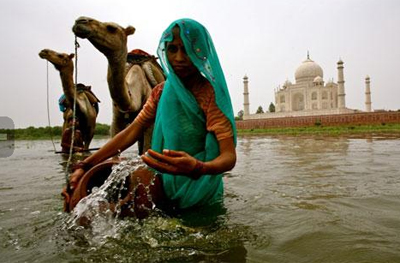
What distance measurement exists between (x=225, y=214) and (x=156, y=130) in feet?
2.23

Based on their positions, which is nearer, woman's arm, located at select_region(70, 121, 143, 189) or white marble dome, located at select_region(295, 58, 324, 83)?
woman's arm, located at select_region(70, 121, 143, 189)

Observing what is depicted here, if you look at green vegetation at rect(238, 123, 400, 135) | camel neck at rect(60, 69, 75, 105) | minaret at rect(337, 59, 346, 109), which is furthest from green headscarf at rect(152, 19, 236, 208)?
minaret at rect(337, 59, 346, 109)

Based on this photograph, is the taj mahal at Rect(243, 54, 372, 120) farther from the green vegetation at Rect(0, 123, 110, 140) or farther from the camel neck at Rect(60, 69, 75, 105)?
the camel neck at Rect(60, 69, 75, 105)

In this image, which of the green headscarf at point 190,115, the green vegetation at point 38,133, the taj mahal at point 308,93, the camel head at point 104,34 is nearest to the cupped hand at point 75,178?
the green headscarf at point 190,115

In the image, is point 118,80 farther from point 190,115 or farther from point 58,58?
point 58,58

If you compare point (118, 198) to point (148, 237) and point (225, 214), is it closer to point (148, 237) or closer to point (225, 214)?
point (148, 237)

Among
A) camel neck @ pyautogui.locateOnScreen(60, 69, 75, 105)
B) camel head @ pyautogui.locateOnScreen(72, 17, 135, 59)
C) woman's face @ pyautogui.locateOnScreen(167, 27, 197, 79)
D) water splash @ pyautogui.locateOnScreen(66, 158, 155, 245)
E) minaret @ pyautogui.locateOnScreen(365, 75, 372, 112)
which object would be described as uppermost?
minaret @ pyautogui.locateOnScreen(365, 75, 372, 112)

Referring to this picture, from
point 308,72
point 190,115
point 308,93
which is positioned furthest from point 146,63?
point 308,72

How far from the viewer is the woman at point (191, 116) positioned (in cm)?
189

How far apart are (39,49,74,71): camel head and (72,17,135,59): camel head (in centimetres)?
161

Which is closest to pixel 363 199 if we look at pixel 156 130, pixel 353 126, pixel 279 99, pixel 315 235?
pixel 315 235

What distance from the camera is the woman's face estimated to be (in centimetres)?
192

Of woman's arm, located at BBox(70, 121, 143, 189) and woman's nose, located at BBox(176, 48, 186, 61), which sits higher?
woman's nose, located at BBox(176, 48, 186, 61)

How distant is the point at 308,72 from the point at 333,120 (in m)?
18.7
